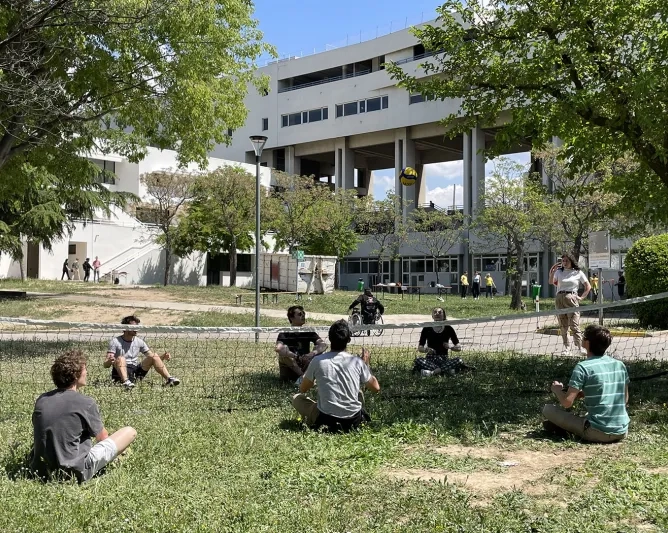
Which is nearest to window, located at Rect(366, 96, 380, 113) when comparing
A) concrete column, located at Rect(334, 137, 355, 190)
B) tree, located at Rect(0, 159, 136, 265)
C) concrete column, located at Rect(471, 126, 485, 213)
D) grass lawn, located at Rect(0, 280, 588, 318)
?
concrete column, located at Rect(334, 137, 355, 190)

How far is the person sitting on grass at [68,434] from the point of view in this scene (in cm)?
504

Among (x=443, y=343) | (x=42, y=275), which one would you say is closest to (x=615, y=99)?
(x=443, y=343)

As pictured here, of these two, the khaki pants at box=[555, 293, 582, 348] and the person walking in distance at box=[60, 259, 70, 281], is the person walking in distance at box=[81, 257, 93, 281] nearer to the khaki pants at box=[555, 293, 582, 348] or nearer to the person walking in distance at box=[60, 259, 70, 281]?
the person walking in distance at box=[60, 259, 70, 281]

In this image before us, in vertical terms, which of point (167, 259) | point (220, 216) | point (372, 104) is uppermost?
point (372, 104)

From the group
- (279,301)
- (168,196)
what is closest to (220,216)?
(168,196)

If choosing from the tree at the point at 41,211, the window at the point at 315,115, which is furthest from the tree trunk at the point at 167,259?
the window at the point at 315,115

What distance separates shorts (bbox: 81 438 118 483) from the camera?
507 centimetres

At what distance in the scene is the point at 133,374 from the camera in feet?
→ 32.0

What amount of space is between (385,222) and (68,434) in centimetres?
4659

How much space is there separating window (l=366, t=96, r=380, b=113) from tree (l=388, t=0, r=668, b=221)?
43874mm

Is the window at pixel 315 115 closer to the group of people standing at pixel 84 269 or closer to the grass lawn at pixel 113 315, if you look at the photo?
the group of people standing at pixel 84 269

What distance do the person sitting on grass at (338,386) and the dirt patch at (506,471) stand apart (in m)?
0.95

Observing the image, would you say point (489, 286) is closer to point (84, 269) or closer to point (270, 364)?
point (84, 269)

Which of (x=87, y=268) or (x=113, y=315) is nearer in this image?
(x=113, y=315)
